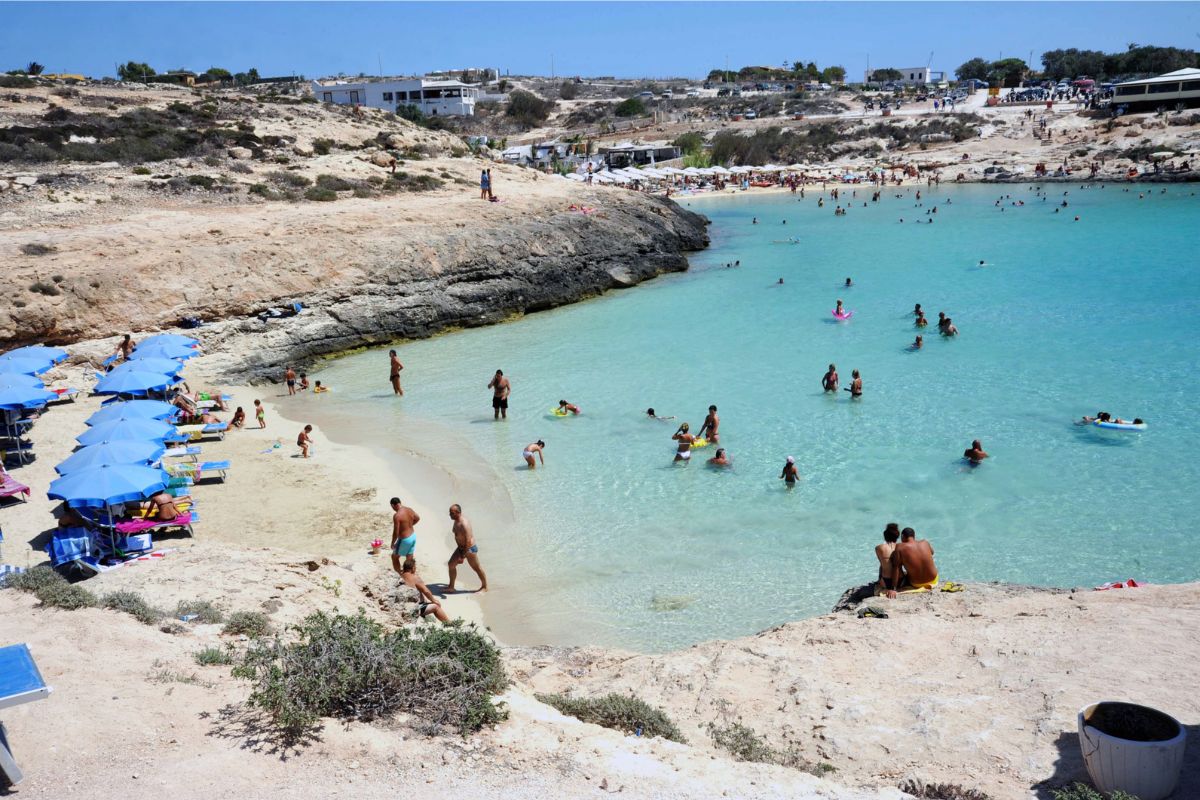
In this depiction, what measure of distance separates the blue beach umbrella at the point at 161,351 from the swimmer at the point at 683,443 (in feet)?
34.6

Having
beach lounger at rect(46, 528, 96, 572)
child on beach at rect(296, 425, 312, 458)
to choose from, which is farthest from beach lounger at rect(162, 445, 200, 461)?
beach lounger at rect(46, 528, 96, 572)

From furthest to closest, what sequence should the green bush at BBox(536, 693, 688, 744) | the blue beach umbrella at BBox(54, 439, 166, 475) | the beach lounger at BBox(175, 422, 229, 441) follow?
1. the beach lounger at BBox(175, 422, 229, 441)
2. the blue beach umbrella at BBox(54, 439, 166, 475)
3. the green bush at BBox(536, 693, 688, 744)

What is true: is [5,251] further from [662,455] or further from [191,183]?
[662,455]

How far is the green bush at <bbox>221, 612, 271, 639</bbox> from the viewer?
8.20m

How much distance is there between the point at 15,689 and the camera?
517cm

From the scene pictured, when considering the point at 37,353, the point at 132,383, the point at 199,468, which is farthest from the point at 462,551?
the point at 37,353

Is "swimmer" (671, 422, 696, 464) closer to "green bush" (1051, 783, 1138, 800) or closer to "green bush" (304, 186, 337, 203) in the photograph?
"green bush" (1051, 783, 1138, 800)

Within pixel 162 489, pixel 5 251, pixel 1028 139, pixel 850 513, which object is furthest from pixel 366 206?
pixel 1028 139

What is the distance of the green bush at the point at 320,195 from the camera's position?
98.7ft

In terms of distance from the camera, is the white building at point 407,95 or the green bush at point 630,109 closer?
the white building at point 407,95

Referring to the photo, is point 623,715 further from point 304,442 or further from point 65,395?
point 65,395

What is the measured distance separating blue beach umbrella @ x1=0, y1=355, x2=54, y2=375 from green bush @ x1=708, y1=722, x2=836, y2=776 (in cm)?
1489

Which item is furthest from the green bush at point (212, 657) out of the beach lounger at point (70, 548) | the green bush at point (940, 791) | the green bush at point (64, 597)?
the green bush at point (940, 791)

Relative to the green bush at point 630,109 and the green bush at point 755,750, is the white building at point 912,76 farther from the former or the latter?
the green bush at point 755,750
